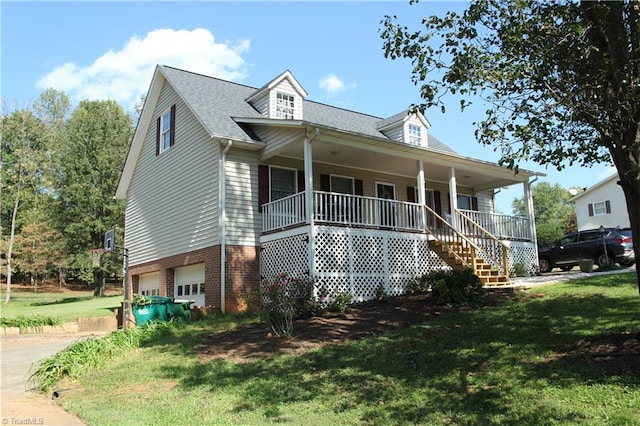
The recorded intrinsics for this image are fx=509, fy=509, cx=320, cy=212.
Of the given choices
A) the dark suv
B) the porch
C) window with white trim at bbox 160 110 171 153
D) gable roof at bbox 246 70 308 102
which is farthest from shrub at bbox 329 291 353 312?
the dark suv

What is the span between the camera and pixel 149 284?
19562 millimetres

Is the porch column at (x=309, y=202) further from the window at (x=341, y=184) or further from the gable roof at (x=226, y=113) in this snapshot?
the window at (x=341, y=184)

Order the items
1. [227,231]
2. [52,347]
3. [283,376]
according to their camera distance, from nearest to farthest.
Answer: [283,376], [52,347], [227,231]

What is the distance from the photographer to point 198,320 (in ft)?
42.8

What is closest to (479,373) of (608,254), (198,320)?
(198,320)

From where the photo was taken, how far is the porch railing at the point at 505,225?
18609mm

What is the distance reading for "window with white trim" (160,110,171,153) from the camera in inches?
720

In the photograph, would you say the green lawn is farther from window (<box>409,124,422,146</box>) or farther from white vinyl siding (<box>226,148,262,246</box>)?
window (<box>409,124,422,146</box>)

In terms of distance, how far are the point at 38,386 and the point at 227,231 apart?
721 centimetres

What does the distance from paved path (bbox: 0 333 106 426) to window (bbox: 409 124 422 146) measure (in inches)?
525

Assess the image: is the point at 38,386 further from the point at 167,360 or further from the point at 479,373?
the point at 479,373

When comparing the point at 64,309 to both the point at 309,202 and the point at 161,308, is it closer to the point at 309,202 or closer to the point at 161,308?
the point at 161,308

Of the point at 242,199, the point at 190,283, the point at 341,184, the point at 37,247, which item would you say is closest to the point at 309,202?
the point at 242,199

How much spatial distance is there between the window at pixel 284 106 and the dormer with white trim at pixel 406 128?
4.32m
